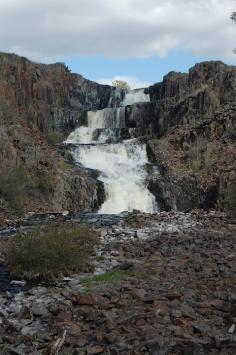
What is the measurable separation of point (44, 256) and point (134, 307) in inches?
129

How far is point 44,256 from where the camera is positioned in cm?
1206

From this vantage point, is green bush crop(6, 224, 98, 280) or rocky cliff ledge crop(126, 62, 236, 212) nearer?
green bush crop(6, 224, 98, 280)

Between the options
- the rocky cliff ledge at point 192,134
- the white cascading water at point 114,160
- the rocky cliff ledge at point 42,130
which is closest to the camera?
the rocky cliff ledge at point 42,130

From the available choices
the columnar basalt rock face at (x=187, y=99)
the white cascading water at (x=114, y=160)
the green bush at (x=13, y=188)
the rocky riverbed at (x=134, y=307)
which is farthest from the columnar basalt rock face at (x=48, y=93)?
the rocky riverbed at (x=134, y=307)

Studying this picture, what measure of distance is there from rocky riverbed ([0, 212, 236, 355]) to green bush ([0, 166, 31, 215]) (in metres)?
11.3

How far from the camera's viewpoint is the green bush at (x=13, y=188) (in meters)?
25.6

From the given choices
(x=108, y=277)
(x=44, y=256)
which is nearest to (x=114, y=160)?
(x=44, y=256)

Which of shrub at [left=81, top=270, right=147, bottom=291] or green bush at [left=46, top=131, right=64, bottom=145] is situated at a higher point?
green bush at [left=46, top=131, right=64, bottom=145]

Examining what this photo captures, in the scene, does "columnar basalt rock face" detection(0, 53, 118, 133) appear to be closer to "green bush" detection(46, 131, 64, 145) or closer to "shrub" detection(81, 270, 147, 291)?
"green bush" detection(46, 131, 64, 145)

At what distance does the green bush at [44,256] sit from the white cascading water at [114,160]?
18.3m

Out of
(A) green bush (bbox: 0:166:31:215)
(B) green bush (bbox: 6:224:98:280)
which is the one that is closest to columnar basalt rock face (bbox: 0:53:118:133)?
(A) green bush (bbox: 0:166:31:215)

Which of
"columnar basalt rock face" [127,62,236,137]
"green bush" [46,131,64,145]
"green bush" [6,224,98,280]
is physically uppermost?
"columnar basalt rock face" [127,62,236,137]

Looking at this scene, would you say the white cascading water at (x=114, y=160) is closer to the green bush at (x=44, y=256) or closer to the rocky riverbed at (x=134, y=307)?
the rocky riverbed at (x=134, y=307)

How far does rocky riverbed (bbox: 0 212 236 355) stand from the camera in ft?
25.5
